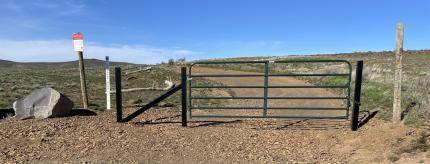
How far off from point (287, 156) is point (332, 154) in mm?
879

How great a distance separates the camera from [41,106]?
11.7 metres

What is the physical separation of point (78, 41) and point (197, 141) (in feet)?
17.3

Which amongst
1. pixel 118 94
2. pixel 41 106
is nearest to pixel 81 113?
pixel 41 106

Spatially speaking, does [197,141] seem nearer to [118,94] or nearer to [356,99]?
[118,94]

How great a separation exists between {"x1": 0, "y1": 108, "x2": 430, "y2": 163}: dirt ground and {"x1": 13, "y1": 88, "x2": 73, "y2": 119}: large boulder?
31 cm

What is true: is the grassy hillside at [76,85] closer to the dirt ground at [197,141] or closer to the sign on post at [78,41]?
the sign on post at [78,41]

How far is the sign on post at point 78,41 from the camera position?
13.0 m

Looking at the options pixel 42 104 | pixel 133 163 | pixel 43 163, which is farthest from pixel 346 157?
pixel 42 104

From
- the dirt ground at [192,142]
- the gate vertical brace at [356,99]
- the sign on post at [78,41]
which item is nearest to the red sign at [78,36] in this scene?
the sign on post at [78,41]

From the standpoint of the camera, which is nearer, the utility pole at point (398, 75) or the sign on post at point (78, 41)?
the utility pole at point (398, 75)

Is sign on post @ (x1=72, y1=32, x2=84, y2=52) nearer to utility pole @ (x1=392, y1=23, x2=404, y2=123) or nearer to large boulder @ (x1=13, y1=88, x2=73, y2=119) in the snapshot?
large boulder @ (x1=13, y1=88, x2=73, y2=119)

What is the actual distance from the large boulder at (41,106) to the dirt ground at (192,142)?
31cm

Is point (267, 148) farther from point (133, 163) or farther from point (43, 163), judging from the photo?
Answer: point (43, 163)

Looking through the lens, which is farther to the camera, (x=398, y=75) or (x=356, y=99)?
(x=356, y=99)
